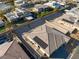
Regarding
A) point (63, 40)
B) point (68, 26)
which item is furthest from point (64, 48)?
point (68, 26)

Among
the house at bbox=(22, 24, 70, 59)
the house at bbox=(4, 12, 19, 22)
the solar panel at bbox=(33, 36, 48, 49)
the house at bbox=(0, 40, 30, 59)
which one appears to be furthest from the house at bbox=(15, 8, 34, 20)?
the house at bbox=(0, 40, 30, 59)

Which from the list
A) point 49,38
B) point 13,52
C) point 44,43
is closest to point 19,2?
point 49,38

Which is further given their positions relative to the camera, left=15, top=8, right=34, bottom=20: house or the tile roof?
left=15, top=8, right=34, bottom=20: house

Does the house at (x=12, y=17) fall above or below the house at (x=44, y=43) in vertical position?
below

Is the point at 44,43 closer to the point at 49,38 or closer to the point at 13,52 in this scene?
the point at 49,38

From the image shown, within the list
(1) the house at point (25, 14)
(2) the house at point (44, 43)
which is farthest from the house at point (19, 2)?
(2) the house at point (44, 43)

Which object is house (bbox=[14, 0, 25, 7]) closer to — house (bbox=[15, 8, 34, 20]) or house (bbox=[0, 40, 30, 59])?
house (bbox=[15, 8, 34, 20])

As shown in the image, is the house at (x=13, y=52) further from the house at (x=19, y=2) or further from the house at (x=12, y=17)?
the house at (x=19, y=2)

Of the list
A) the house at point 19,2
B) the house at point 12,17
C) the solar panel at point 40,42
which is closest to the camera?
the solar panel at point 40,42
